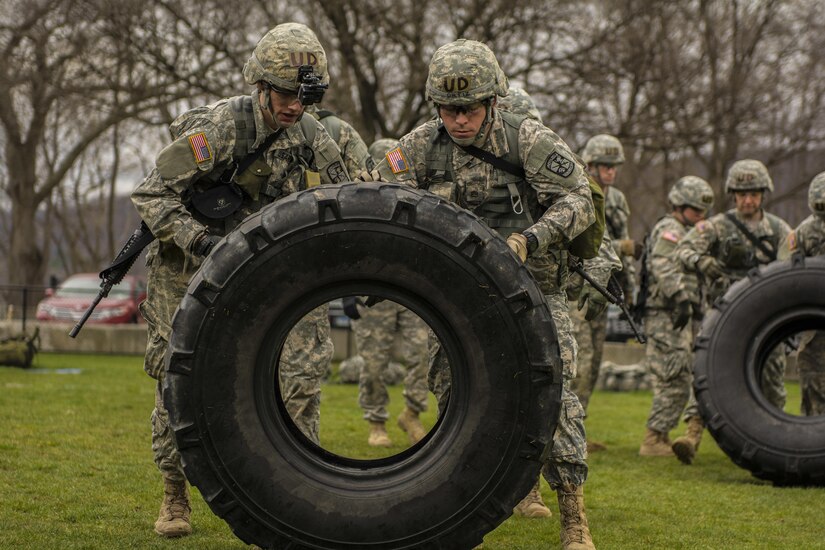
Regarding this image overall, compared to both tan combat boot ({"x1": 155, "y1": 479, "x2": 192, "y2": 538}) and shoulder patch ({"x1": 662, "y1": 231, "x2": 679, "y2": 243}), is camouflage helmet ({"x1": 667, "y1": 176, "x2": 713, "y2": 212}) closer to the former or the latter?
shoulder patch ({"x1": 662, "y1": 231, "x2": 679, "y2": 243})

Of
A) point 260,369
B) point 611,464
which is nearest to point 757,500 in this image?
point 611,464

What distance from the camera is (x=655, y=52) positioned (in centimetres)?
2119

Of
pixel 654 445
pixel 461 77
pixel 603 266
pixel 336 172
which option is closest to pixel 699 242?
pixel 654 445

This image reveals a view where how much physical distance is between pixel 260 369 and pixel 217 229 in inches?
58.2

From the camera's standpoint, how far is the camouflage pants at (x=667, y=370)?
9.67 metres

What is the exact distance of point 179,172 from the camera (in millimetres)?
5324

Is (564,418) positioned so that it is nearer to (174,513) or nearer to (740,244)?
(174,513)

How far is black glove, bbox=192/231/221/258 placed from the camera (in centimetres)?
510

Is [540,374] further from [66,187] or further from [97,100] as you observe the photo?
[66,187]

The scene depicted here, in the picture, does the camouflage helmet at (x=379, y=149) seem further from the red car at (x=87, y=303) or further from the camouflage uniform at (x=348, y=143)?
the red car at (x=87, y=303)

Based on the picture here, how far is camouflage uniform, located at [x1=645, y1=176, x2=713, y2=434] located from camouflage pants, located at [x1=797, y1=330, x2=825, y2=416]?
0.86 metres

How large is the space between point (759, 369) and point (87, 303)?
1633 centimetres

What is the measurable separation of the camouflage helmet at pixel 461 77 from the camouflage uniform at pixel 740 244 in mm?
4943

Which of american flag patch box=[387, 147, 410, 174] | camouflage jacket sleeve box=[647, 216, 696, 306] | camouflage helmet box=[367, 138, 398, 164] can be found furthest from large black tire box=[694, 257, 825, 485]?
american flag patch box=[387, 147, 410, 174]
